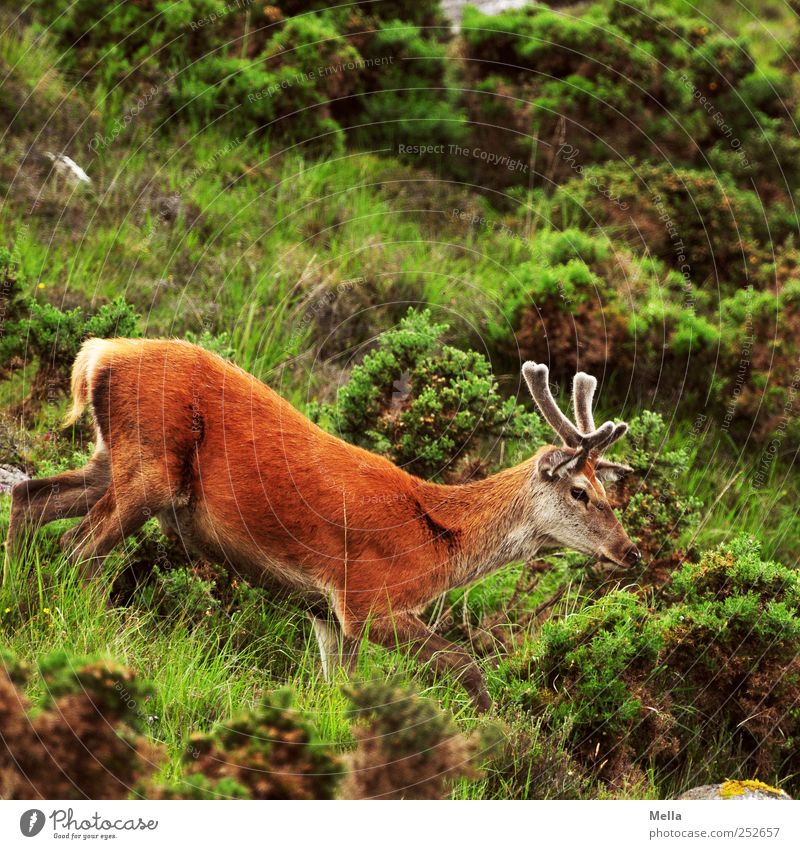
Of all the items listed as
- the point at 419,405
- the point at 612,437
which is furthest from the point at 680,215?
the point at 612,437

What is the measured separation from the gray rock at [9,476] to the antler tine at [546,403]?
318cm

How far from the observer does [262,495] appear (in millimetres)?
6629

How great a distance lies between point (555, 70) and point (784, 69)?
4.18 meters

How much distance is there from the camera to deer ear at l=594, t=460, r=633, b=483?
23.5ft

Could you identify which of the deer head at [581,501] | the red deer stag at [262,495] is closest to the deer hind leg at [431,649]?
the red deer stag at [262,495]

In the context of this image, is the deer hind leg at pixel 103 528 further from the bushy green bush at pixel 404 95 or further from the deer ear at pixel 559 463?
the bushy green bush at pixel 404 95

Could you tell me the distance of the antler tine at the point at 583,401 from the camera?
7.05 metres

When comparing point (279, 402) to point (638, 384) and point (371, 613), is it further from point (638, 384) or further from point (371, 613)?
point (638, 384)

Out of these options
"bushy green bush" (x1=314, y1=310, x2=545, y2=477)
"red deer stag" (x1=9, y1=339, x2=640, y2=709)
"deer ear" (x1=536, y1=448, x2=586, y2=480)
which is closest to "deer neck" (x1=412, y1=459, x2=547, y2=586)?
"red deer stag" (x1=9, y1=339, x2=640, y2=709)

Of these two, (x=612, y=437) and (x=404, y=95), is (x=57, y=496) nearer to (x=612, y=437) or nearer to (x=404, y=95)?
(x=612, y=437)

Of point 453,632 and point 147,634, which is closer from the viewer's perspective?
point 147,634

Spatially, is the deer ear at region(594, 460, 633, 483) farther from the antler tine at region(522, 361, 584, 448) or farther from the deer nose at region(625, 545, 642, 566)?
the deer nose at region(625, 545, 642, 566)

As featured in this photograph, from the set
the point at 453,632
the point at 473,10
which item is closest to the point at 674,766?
the point at 453,632

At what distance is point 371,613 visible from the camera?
6.64 meters
